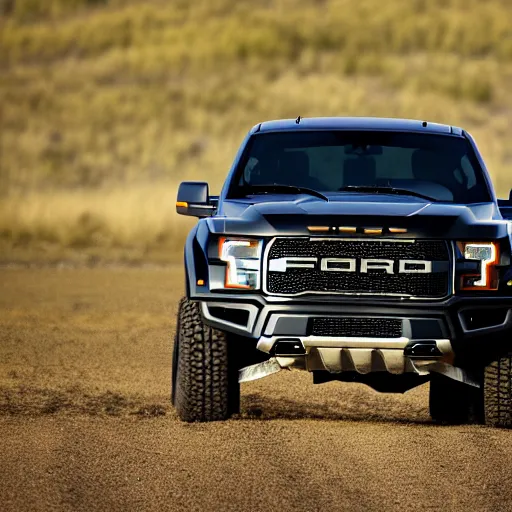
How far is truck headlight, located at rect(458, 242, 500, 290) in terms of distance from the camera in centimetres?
911

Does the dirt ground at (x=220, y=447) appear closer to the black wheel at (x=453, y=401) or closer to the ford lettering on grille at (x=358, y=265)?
the black wheel at (x=453, y=401)

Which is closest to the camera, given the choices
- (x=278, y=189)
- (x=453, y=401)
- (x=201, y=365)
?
(x=201, y=365)

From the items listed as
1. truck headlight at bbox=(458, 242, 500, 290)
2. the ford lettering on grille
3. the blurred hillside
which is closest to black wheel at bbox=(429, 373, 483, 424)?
truck headlight at bbox=(458, 242, 500, 290)

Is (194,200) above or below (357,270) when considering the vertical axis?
above

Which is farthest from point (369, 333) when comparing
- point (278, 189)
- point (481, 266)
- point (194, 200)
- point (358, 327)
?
point (194, 200)

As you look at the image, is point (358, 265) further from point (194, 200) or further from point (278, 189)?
point (194, 200)

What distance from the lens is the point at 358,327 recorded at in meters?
9.02

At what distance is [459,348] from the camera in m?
9.06

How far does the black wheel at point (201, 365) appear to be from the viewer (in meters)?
9.40

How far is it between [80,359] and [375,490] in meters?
5.96

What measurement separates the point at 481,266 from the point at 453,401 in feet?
4.70

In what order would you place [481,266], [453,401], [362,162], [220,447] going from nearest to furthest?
[220,447] → [481,266] → [453,401] → [362,162]

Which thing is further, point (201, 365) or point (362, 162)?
point (362, 162)

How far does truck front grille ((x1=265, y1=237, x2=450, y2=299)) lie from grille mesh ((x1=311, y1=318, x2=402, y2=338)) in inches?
6.2
